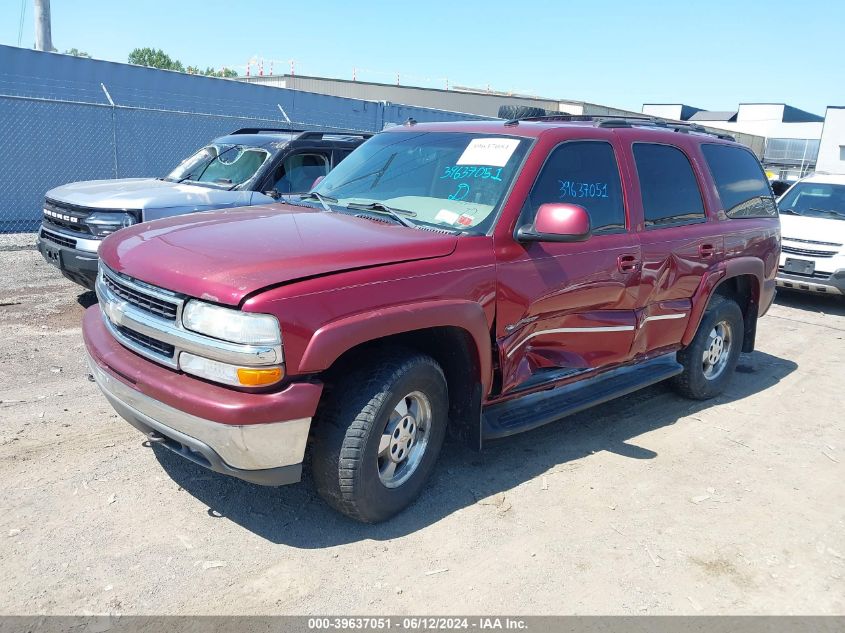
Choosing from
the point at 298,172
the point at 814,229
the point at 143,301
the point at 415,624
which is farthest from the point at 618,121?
the point at 814,229

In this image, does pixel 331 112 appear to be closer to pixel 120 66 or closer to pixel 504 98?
pixel 120 66

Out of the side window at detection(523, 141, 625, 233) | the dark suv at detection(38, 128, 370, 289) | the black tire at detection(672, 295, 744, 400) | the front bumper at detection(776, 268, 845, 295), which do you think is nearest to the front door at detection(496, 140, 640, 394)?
the side window at detection(523, 141, 625, 233)

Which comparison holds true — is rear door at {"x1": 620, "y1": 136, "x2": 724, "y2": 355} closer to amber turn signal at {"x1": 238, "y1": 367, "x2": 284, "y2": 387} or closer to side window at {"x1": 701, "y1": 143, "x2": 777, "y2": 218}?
side window at {"x1": 701, "y1": 143, "x2": 777, "y2": 218}

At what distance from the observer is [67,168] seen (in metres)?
12.6

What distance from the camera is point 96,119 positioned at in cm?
1295

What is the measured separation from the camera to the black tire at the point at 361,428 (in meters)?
3.06

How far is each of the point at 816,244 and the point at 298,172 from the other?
716cm

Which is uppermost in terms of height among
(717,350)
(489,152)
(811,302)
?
(489,152)

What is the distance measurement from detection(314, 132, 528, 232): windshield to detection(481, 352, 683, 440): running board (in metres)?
1.07

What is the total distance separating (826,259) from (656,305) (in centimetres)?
614

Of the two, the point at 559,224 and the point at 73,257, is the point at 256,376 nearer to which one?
the point at 559,224

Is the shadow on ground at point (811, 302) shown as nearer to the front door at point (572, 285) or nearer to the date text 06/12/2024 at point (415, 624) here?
the front door at point (572, 285)

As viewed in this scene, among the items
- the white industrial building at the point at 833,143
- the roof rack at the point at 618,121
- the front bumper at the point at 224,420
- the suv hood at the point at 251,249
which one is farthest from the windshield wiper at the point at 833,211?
the white industrial building at the point at 833,143

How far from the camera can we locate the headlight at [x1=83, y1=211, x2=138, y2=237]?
6273 mm
